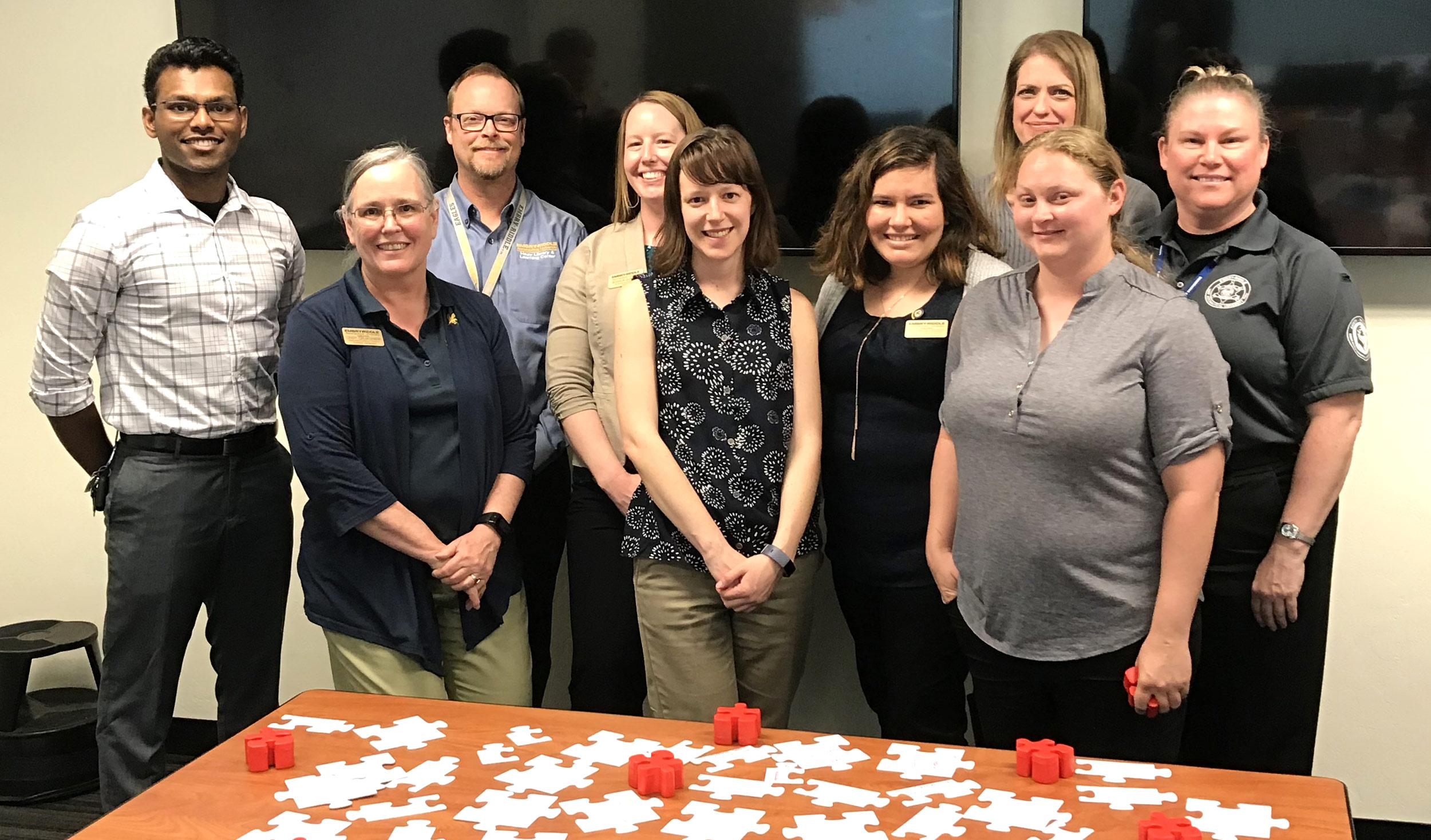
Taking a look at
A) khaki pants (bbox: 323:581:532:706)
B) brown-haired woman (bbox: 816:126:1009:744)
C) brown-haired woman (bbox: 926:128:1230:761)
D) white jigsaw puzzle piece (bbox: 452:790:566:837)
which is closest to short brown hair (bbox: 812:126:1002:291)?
brown-haired woman (bbox: 816:126:1009:744)

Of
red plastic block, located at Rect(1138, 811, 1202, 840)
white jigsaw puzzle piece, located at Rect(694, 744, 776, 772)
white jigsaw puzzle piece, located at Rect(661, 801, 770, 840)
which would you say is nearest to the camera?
red plastic block, located at Rect(1138, 811, 1202, 840)

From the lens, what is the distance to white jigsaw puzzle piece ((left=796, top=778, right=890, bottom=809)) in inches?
68.6

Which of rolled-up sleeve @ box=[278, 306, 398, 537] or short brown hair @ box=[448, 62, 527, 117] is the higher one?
short brown hair @ box=[448, 62, 527, 117]

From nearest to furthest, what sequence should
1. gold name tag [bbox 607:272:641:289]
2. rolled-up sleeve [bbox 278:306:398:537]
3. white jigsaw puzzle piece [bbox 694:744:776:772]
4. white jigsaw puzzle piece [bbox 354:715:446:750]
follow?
white jigsaw puzzle piece [bbox 694:744:776:772], white jigsaw puzzle piece [bbox 354:715:446:750], rolled-up sleeve [bbox 278:306:398:537], gold name tag [bbox 607:272:641:289]

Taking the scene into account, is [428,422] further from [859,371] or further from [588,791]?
[588,791]

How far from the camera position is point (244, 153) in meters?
→ 3.76

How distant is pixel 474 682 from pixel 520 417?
618 millimetres

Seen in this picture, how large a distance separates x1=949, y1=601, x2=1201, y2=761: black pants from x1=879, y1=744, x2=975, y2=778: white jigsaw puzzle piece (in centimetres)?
37

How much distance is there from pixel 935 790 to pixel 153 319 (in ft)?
7.13

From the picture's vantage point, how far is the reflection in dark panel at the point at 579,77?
320cm

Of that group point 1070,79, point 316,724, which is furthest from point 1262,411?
point 316,724

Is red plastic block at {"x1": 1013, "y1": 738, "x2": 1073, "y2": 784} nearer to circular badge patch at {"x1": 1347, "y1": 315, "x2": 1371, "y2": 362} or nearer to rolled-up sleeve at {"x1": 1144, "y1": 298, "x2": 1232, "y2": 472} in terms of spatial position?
rolled-up sleeve at {"x1": 1144, "y1": 298, "x2": 1232, "y2": 472}

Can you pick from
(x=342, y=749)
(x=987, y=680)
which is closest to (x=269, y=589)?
(x=342, y=749)

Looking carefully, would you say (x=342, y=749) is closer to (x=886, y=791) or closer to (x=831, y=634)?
(x=886, y=791)
